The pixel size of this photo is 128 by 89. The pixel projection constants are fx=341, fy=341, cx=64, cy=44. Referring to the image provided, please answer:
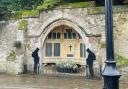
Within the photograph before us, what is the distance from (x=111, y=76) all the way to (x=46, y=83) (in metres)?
11.3

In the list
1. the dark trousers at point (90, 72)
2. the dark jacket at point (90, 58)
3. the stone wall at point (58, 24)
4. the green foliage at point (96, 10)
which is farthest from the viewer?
the dark jacket at point (90, 58)

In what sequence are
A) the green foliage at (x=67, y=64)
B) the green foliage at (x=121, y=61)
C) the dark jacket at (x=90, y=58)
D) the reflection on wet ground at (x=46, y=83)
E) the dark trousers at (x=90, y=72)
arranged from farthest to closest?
the green foliage at (x=67, y=64) → the dark jacket at (x=90, y=58) → the dark trousers at (x=90, y=72) → the green foliage at (x=121, y=61) → the reflection on wet ground at (x=46, y=83)

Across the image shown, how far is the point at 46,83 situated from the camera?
16250 millimetres

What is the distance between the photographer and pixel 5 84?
16.0 m

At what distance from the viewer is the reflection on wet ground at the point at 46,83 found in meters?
15.1

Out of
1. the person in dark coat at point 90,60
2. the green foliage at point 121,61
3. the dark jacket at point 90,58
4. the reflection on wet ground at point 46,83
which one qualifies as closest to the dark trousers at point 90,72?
the person in dark coat at point 90,60

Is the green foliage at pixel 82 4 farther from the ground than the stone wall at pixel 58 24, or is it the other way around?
the green foliage at pixel 82 4

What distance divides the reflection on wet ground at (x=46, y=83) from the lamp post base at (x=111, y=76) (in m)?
9.77

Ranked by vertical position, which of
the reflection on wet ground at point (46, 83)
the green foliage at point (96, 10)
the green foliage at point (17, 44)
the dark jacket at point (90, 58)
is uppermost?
the green foliage at point (96, 10)

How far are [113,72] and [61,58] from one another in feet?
46.0

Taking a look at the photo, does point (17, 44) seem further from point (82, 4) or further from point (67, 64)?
point (82, 4)

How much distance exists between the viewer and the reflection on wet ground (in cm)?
1514

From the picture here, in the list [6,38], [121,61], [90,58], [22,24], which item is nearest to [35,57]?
[22,24]

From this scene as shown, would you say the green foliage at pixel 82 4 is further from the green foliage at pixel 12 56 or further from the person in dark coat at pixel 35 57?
the green foliage at pixel 12 56
